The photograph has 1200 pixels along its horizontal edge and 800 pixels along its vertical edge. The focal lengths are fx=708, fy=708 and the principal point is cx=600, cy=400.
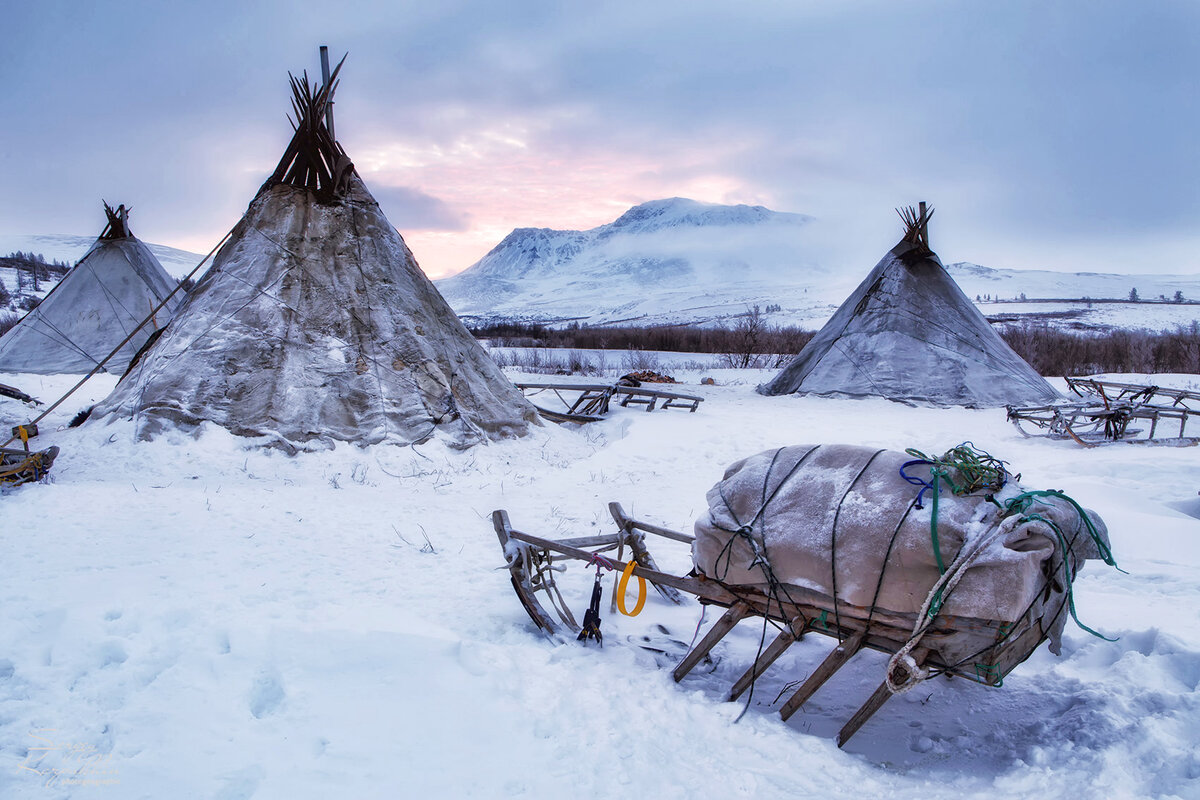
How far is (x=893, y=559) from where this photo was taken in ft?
9.46

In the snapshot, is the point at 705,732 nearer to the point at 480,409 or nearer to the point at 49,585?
the point at 49,585

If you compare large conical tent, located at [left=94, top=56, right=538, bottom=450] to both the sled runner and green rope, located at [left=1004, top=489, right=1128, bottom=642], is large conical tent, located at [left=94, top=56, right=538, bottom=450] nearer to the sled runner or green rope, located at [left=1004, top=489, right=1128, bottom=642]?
green rope, located at [left=1004, top=489, right=1128, bottom=642]

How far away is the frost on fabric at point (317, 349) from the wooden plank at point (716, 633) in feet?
16.3

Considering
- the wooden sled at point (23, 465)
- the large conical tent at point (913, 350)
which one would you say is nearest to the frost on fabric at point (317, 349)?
the wooden sled at point (23, 465)

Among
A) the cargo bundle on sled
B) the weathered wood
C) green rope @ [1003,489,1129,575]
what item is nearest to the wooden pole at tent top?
the weathered wood

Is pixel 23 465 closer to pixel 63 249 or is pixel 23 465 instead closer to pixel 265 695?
pixel 265 695

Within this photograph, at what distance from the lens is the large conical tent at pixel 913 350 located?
44.0 ft

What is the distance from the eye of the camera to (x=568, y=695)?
3.43 meters

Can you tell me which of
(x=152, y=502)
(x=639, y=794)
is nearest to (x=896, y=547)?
(x=639, y=794)

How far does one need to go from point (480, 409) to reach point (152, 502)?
3.57 m

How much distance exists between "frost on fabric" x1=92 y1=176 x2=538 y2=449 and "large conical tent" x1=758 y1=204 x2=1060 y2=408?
7717 mm

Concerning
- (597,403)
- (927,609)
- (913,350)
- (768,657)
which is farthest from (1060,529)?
(913,350)

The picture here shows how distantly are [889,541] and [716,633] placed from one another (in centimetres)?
100

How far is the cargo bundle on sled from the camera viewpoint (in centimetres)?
271
